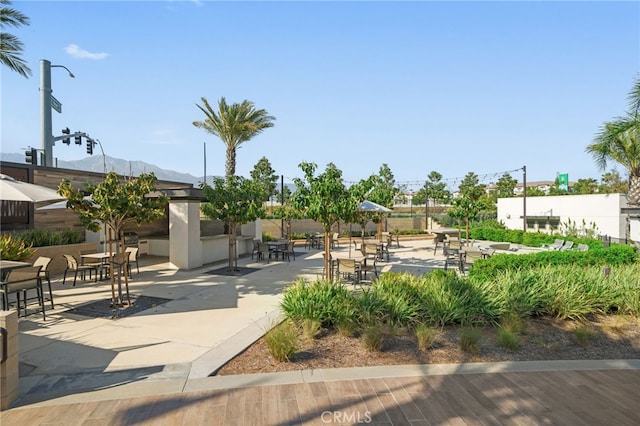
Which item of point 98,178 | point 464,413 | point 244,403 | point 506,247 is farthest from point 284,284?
point 506,247

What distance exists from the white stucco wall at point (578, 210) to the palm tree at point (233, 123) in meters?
23.2

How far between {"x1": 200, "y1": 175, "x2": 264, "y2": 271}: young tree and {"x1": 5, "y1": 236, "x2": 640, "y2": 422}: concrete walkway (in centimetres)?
316

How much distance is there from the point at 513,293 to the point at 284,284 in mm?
5914

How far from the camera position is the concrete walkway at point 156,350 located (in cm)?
427

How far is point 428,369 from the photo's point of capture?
187 inches

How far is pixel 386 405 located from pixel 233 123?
22.9m

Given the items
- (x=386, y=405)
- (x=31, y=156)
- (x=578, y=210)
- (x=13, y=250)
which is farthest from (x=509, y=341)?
(x=578, y=210)

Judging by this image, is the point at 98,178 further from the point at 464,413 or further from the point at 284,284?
the point at 464,413

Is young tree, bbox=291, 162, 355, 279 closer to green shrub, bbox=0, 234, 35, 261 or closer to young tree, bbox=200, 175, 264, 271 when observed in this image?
young tree, bbox=200, 175, 264, 271

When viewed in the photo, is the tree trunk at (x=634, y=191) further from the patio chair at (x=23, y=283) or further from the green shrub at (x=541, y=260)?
the patio chair at (x=23, y=283)

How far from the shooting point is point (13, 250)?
964 cm

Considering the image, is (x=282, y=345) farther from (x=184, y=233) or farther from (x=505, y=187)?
(x=505, y=187)

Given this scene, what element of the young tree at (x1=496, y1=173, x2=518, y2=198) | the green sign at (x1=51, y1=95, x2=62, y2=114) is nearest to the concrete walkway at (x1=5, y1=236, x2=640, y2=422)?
the green sign at (x1=51, y1=95, x2=62, y2=114)

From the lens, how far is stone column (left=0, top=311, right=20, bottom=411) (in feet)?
12.3
